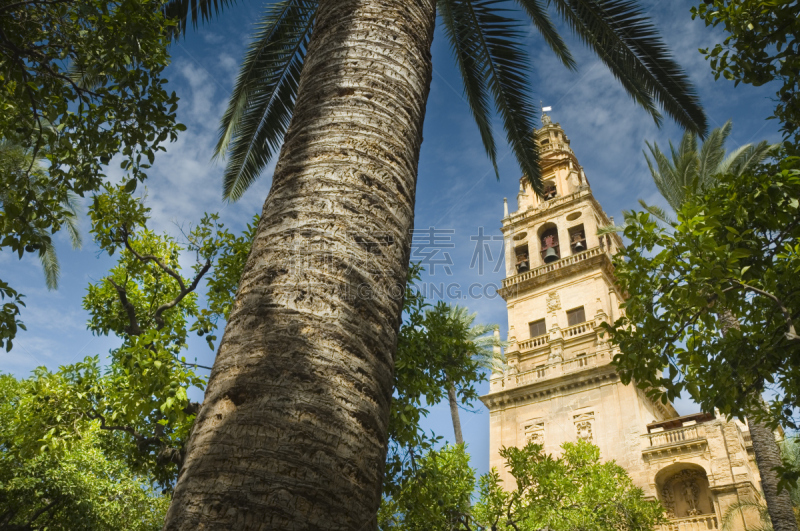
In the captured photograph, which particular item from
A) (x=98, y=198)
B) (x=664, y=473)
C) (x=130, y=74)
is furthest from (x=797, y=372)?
(x=664, y=473)

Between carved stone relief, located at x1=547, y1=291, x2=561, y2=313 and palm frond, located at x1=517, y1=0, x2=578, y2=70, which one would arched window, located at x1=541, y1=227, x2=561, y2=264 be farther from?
palm frond, located at x1=517, y1=0, x2=578, y2=70

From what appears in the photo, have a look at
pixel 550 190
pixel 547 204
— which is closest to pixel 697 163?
pixel 547 204

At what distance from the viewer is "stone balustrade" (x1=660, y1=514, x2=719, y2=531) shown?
66.5 ft

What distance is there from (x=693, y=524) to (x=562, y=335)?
9.29m

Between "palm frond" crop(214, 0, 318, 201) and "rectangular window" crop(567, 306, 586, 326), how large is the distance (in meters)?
21.5

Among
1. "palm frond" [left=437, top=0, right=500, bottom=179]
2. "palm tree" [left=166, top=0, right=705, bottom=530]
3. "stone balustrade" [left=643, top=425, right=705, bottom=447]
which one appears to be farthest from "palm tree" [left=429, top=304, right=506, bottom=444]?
"palm tree" [left=166, top=0, right=705, bottom=530]

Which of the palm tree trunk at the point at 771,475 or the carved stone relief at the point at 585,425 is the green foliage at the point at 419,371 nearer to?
the palm tree trunk at the point at 771,475

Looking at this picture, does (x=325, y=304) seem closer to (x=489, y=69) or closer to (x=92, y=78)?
(x=92, y=78)

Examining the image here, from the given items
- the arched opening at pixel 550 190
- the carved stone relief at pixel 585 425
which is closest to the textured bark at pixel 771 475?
the carved stone relief at pixel 585 425

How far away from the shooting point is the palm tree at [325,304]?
5.24ft

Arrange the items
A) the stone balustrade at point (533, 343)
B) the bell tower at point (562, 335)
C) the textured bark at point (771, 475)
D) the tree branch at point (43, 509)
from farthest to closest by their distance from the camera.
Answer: the stone balustrade at point (533, 343)
the bell tower at point (562, 335)
the tree branch at point (43, 509)
the textured bark at point (771, 475)

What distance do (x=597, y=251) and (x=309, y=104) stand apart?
27340 millimetres

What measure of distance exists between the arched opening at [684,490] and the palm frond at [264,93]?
2020 centimetres

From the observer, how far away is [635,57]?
7.60 metres
